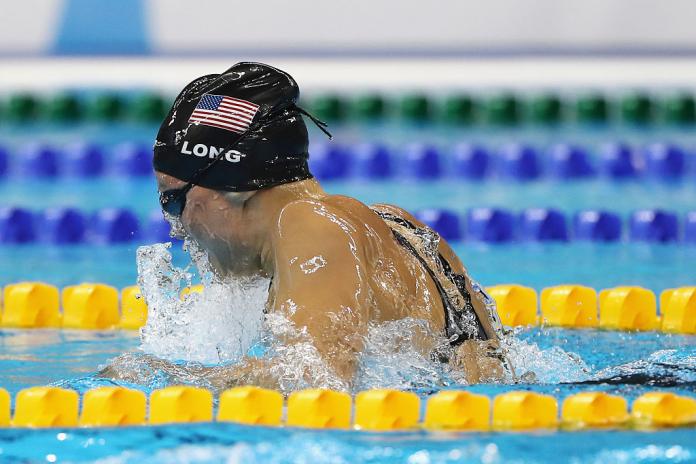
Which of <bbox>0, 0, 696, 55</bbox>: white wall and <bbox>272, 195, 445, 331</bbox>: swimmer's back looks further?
<bbox>0, 0, 696, 55</bbox>: white wall

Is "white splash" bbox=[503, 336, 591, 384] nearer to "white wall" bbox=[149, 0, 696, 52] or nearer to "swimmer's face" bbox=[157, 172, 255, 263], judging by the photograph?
"swimmer's face" bbox=[157, 172, 255, 263]

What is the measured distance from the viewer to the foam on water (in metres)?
2.51

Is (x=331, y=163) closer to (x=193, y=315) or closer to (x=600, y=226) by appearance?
(x=600, y=226)

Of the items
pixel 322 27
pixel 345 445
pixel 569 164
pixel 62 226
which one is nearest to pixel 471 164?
pixel 569 164

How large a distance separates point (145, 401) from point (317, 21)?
8.43m

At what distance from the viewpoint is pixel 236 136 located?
267cm

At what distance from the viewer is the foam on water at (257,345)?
2512 millimetres

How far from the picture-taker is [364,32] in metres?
10.7

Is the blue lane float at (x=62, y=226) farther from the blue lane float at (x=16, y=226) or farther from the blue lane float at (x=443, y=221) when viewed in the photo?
the blue lane float at (x=443, y=221)

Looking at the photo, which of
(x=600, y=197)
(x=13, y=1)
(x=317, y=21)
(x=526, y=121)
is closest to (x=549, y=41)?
(x=526, y=121)

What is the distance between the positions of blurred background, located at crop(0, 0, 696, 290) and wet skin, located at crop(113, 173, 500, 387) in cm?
285

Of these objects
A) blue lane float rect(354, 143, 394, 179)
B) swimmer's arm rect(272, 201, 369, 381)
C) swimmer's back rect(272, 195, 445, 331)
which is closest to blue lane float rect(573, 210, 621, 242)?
blue lane float rect(354, 143, 394, 179)

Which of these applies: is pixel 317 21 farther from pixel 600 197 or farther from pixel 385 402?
pixel 385 402

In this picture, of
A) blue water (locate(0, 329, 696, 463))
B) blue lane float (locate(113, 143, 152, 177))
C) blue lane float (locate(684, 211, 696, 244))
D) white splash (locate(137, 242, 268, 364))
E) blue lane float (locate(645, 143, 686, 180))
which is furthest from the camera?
blue lane float (locate(113, 143, 152, 177))
